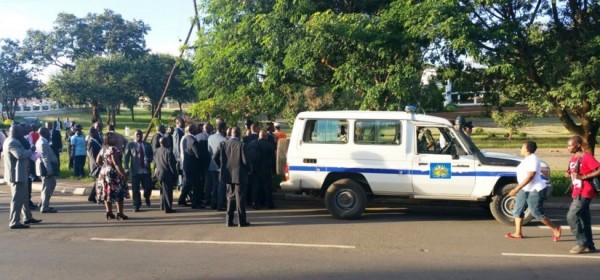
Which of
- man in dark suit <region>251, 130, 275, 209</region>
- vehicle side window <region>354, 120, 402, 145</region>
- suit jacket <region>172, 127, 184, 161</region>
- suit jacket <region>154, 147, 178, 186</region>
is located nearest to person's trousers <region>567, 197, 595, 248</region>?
vehicle side window <region>354, 120, 402, 145</region>

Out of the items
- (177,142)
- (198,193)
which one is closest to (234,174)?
(198,193)

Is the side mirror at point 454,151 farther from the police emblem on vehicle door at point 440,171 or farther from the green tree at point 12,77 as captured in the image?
the green tree at point 12,77

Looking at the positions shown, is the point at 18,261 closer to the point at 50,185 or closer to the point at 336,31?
the point at 50,185

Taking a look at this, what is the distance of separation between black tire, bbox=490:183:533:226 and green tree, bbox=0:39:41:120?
61.5 m

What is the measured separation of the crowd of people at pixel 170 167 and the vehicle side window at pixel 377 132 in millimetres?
2081

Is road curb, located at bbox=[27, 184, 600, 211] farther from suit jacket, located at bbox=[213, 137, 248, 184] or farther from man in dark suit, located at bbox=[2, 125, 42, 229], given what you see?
man in dark suit, located at bbox=[2, 125, 42, 229]

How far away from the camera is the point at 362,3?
16.2 m

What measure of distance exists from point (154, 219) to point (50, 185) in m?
2.30

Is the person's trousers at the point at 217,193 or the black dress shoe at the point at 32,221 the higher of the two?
the person's trousers at the point at 217,193

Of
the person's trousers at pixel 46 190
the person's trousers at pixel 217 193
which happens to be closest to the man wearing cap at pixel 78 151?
the person's trousers at pixel 46 190

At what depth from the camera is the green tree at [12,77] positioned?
2488 inches

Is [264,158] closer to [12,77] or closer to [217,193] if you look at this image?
[217,193]

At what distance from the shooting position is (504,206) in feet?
33.7

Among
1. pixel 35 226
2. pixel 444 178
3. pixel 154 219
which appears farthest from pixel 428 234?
pixel 35 226
